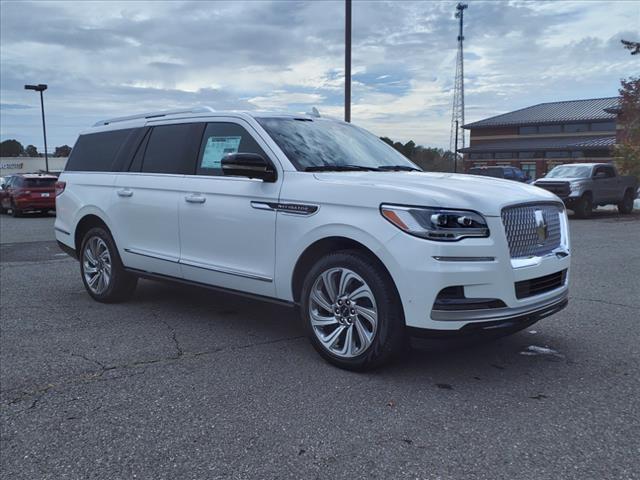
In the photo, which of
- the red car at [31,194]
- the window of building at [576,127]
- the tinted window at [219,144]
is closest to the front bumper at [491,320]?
the tinted window at [219,144]

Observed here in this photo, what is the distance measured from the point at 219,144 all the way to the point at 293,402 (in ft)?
8.43

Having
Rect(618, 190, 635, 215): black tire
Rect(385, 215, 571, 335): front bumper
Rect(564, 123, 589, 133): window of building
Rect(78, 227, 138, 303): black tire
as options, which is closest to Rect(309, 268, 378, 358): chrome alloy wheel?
Rect(385, 215, 571, 335): front bumper

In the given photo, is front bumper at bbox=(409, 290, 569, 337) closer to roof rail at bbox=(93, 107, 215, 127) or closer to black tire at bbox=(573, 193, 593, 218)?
roof rail at bbox=(93, 107, 215, 127)

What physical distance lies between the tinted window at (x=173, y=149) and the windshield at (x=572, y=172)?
55.1 feet

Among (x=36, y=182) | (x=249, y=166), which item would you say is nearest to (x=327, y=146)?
(x=249, y=166)

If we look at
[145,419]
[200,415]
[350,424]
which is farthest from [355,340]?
[145,419]

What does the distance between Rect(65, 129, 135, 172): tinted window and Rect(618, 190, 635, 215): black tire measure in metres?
19.3

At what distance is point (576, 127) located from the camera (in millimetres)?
61438

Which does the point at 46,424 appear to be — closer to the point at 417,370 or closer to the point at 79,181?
the point at 417,370

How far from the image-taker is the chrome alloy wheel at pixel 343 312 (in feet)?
13.5

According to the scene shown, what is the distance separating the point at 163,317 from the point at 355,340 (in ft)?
8.40

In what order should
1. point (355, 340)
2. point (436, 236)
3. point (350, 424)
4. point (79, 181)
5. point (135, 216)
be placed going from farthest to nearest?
point (79, 181) < point (135, 216) < point (355, 340) < point (436, 236) < point (350, 424)

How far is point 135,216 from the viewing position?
6.01 metres

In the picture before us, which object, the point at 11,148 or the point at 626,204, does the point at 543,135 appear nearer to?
the point at 626,204
